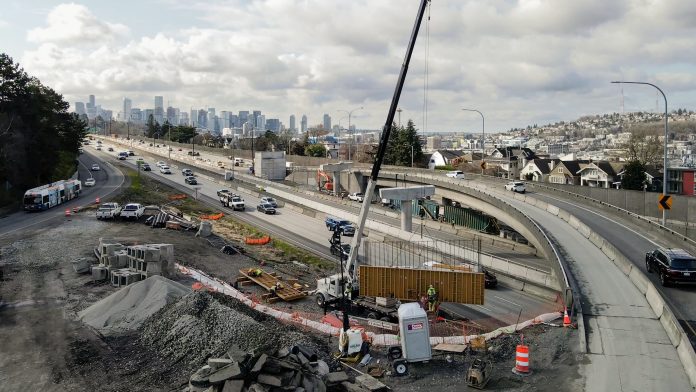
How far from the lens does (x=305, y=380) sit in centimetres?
1495

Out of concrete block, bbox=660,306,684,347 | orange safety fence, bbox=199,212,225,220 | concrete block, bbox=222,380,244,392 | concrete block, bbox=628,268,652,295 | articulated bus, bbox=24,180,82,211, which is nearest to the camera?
concrete block, bbox=222,380,244,392

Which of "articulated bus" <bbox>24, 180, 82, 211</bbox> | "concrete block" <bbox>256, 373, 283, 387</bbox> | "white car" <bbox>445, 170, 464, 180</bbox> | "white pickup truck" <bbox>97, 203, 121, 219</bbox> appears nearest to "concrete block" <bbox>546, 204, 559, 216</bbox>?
"white car" <bbox>445, 170, 464, 180</bbox>

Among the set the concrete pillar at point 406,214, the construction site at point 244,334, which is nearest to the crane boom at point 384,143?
the construction site at point 244,334

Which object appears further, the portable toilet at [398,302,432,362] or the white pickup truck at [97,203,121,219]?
the white pickup truck at [97,203,121,219]

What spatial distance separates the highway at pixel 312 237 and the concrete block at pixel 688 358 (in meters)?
→ 8.99

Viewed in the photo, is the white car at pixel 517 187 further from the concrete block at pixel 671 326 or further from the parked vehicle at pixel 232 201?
the concrete block at pixel 671 326

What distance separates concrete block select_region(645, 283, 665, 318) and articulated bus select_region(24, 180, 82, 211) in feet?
173

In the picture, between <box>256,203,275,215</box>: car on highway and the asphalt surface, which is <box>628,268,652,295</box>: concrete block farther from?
the asphalt surface

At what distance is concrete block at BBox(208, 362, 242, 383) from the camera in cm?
1444

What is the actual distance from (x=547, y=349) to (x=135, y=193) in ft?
200

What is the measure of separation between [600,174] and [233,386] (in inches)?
3332

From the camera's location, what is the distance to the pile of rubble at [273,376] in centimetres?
1445

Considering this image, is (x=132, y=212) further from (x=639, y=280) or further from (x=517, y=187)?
(x=639, y=280)

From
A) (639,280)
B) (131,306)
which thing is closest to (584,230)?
(639,280)
